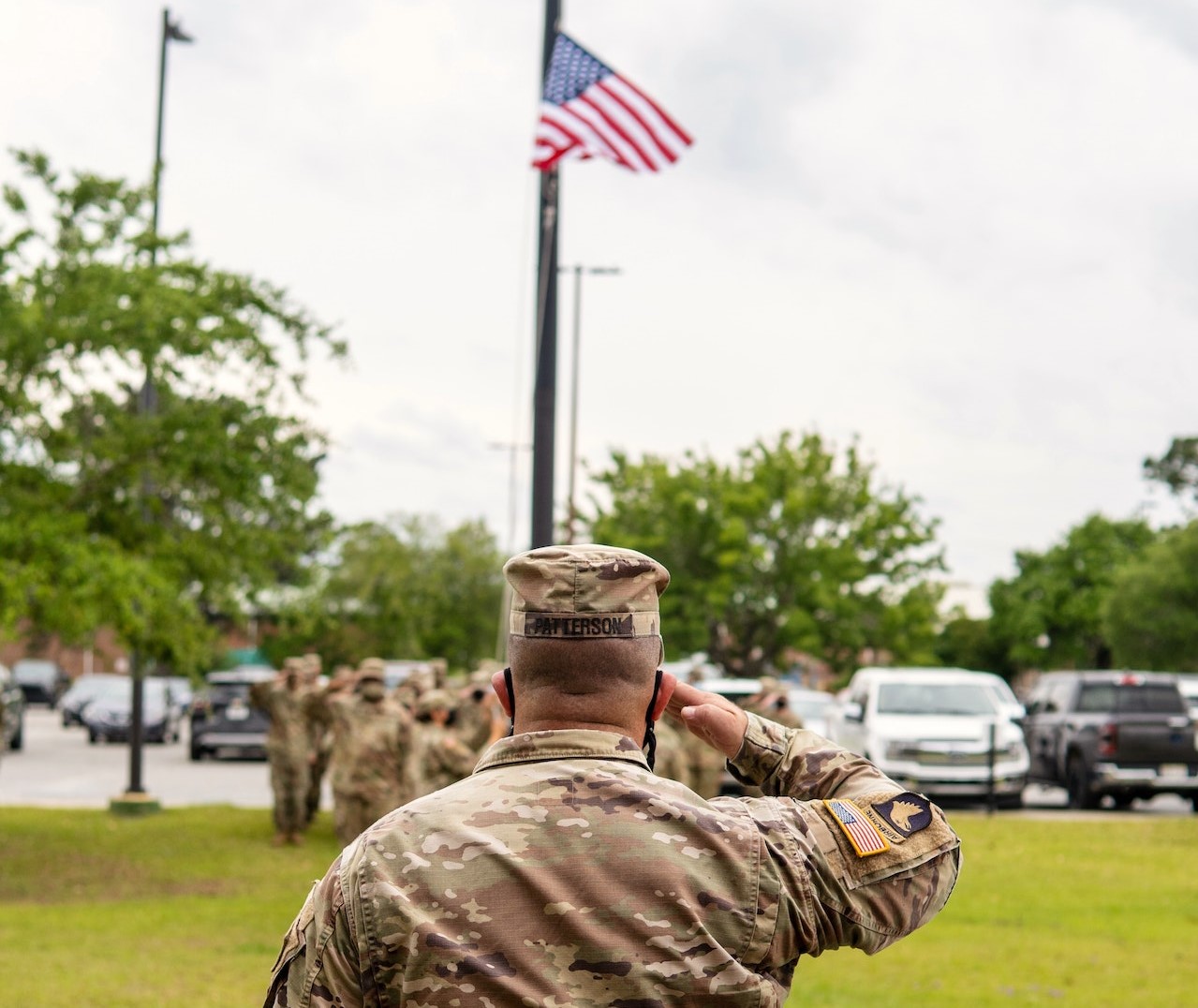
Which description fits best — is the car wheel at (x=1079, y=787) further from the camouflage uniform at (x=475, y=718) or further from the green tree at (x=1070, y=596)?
the green tree at (x=1070, y=596)

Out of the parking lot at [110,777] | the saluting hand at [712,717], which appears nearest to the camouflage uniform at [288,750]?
the parking lot at [110,777]

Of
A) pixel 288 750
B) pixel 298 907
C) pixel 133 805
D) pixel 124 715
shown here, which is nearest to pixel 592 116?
pixel 298 907

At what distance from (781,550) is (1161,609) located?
856 inches

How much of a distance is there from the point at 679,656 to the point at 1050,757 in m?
22.9

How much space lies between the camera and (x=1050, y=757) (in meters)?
23.2

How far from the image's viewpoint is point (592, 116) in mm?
9180

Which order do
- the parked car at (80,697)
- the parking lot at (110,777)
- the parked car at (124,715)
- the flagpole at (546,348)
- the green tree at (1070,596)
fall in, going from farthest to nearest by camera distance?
the green tree at (1070,596), the parked car at (80,697), the parked car at (124,715), the parking lot at (110,777), the flagpole at (546,348)

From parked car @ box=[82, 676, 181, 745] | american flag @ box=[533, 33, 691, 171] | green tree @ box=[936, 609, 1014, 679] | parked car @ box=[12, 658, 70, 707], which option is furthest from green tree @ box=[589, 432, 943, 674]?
green tree @ box=[936, 609, 1014, 679]

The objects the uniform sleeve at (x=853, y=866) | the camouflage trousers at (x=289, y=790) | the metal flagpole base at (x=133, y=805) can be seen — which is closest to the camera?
the uniform sleeve at (x=853, y=866)

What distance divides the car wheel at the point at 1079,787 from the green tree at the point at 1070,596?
184 ft

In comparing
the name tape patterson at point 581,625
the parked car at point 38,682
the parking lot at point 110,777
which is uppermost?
the name tape patterson at point 581,625

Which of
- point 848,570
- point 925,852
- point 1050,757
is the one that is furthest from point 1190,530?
point 925,852

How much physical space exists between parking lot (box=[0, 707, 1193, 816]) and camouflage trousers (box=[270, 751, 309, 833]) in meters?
3.89

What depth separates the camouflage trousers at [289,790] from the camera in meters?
17.6
